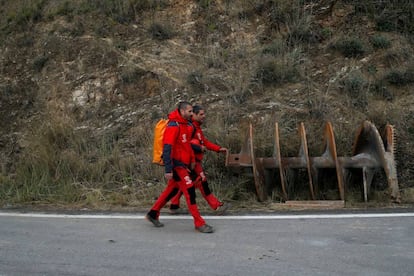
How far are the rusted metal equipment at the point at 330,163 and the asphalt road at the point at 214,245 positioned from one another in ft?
2.48

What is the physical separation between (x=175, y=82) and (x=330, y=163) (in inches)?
193

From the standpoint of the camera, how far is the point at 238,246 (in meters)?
5.11

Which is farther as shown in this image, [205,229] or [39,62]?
[39,62]

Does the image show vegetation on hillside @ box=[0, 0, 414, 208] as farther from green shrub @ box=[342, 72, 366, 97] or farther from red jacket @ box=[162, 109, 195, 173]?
red jacket @ box=[162, 109, 195, 173]

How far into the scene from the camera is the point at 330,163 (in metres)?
6.99

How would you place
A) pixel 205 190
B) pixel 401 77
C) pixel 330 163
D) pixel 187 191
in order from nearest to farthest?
pixel 187 191 → pixel 205 190 → pixel 330 163 → pixel 401 77

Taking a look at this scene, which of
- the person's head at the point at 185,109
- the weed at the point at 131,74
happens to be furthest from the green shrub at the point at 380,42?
the person's head at the point at 185,109

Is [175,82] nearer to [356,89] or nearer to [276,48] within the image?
[276,48]

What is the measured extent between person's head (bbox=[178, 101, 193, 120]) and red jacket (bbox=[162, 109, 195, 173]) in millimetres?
44

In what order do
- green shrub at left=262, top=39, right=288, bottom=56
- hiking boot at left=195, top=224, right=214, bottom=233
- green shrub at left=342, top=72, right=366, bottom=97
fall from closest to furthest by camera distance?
hiking boot at left=195, top=224, right=214, bottom=233 < green shrub at left=342, top=72, right=366, bottom=97 < green shrub at left=262, top=39, right=288, bottom=56

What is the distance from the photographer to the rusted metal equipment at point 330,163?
6750 mm

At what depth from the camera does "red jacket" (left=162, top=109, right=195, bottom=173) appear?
5746 millimetres

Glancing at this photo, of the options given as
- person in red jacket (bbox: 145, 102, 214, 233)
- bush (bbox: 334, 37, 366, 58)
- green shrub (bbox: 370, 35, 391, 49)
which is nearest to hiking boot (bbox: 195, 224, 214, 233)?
person in red jacket (bbox: 145, 102, 214, 233)

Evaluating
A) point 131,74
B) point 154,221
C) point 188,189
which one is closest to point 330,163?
point 188,189
